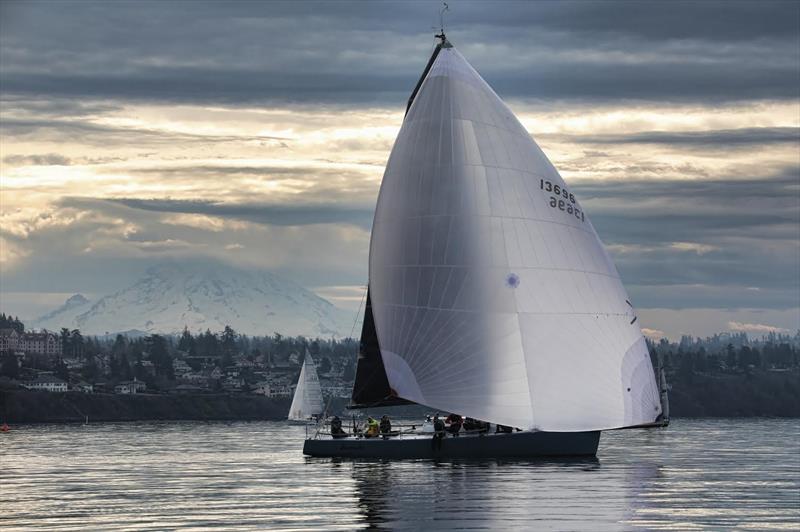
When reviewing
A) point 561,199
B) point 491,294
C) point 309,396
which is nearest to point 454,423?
point 491,294

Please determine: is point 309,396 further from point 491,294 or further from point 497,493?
point 497,493

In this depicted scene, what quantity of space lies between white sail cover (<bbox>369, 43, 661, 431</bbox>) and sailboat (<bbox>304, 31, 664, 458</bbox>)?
2.6 inches

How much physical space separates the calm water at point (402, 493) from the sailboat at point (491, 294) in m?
2.42

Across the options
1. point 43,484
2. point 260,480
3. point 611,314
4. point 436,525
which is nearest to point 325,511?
point 436,525

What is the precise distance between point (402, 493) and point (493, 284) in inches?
646

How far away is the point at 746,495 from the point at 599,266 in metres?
18.7

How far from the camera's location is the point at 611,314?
73.0 meters

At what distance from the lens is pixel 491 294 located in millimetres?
71500

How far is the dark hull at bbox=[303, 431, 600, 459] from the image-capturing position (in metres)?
72.0

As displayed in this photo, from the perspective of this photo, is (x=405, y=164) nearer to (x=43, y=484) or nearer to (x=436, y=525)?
(x=43, y=484)

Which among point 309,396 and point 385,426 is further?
point 309,396

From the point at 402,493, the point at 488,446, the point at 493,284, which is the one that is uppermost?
the point at 493,284

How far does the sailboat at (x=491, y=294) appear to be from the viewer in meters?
70.9

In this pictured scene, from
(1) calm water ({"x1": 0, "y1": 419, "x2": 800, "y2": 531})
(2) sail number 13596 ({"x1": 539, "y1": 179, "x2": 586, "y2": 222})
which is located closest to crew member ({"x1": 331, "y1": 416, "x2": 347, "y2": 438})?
(1) calm water ({"x1": 0, "y1": 419, "x2": 800, "y2": 531})
